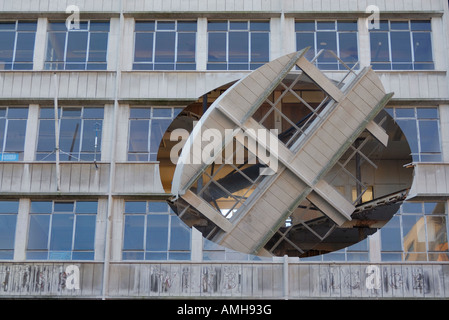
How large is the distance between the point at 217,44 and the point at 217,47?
0.14 m

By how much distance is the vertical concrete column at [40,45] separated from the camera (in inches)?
1145

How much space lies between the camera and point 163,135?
29.0m

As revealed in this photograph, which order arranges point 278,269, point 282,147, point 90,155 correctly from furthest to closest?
point 90,155
point 278,269
point 282,147

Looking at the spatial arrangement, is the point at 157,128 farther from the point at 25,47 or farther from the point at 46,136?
the point at 25,47

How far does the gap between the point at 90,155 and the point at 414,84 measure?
13731 mm

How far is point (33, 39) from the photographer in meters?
29.6

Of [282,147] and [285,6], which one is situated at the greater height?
[285,6]

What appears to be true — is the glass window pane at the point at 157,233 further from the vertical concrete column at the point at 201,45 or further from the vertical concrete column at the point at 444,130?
the vertical concrete column at the point at 444,130

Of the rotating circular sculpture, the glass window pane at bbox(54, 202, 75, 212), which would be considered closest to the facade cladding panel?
the glass window pane at bbox(54, 202, 75, 212)

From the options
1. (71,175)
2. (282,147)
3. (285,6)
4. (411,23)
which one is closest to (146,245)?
(71,175)

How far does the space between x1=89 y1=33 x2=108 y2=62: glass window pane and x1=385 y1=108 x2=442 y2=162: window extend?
1223 centimetres

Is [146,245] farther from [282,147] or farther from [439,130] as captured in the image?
[439,130]

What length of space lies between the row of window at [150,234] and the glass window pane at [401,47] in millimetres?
6256

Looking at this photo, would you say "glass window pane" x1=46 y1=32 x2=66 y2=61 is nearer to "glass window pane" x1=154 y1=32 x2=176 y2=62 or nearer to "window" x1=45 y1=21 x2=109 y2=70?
"window" x1=45 y1=21 x2=109 y2=70
